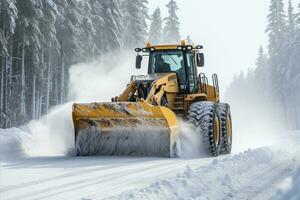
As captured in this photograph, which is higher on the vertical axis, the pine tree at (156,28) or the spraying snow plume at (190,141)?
the pine tree at (156,28)

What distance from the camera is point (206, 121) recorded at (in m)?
11.9

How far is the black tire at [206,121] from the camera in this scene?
38.7 ft

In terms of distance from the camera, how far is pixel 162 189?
20.2 feet

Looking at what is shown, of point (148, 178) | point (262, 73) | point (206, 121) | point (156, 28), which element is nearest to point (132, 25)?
point (156, 28)

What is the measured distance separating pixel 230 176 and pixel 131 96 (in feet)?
18.8

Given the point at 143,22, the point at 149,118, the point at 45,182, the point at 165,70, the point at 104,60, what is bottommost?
the point at 45,182

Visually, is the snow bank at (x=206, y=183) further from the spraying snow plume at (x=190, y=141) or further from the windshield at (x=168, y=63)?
the windshield at (x=168, y=63)

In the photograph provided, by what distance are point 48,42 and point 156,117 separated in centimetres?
2232

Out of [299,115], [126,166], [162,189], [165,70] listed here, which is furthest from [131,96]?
[299,115]

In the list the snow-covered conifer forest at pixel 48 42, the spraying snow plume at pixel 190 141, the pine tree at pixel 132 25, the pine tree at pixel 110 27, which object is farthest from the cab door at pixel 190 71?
the pine tree at pixel 132 25

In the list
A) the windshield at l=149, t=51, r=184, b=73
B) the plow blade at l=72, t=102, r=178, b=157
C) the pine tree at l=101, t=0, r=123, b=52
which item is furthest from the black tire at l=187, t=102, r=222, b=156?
the pine tree at l=101, t=0, r=123, b=52

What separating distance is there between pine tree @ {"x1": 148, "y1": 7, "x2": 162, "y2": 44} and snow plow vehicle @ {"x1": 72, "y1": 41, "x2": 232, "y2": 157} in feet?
157

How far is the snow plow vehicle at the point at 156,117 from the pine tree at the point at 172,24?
4313 cm

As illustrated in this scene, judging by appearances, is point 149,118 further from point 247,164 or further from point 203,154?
point 247,164
